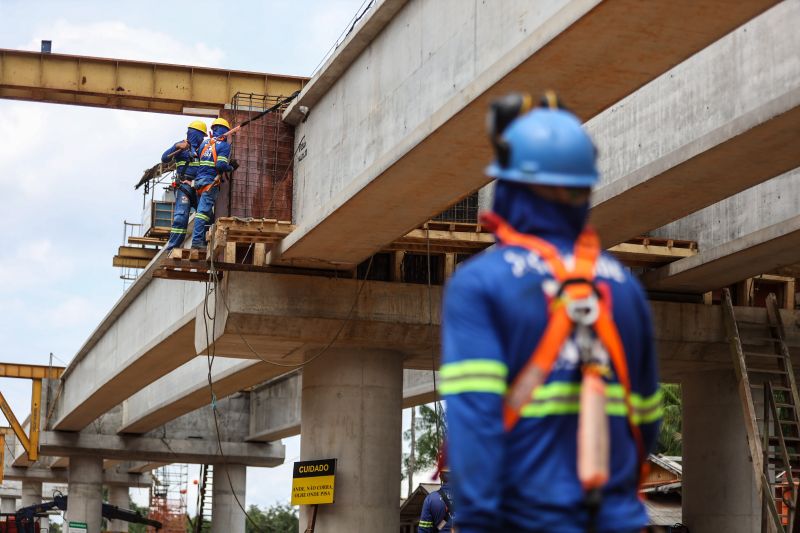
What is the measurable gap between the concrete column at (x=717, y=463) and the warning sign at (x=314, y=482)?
6.65 m

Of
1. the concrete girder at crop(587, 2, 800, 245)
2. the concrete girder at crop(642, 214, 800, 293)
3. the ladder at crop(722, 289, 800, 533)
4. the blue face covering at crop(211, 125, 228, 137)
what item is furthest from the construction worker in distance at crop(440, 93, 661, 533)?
the blue face covering at crop(211, 125, 228, 137)

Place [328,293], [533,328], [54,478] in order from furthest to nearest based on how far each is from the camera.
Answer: [54,478], [328,293], [533,328]

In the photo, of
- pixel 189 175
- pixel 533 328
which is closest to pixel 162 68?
pixel 189 175

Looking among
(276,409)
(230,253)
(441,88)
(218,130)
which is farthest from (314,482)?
(276,409)

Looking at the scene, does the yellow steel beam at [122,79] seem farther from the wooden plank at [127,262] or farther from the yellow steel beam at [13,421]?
the yellow steel beam at [13,421]

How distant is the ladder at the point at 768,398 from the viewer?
1900cm

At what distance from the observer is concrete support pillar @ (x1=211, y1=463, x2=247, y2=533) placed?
1933 inches

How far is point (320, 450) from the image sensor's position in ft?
70.6

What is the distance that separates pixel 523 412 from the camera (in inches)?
159

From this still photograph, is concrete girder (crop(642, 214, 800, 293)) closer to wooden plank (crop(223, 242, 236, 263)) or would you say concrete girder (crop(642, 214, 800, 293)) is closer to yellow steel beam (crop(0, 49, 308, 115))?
wooden plank (crop(223, 242, 236, 263))

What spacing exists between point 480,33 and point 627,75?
186 cm

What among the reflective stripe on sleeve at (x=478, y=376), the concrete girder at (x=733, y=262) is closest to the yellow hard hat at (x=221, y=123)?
the concrete girder at (x=733, y=262)

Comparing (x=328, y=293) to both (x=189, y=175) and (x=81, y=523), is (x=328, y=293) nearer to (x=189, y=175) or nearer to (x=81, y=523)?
(x=189, y=175)

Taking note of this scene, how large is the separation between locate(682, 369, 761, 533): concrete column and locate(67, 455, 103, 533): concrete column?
30078 millimetres
